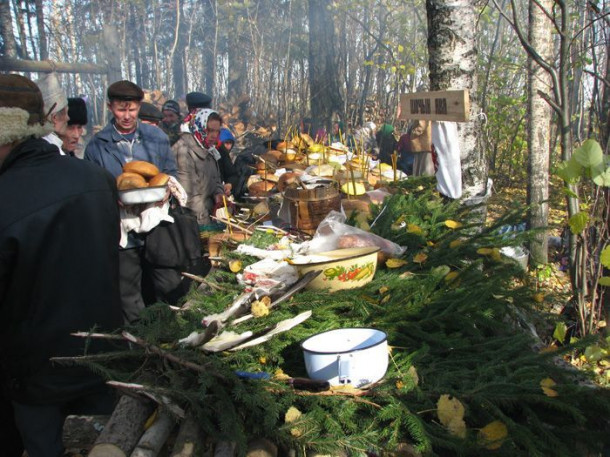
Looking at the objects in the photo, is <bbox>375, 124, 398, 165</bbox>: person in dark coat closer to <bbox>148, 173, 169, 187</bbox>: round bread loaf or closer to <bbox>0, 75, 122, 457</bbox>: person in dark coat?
<bbox>148, 173, 169, 187</bbox>: round bread loaf

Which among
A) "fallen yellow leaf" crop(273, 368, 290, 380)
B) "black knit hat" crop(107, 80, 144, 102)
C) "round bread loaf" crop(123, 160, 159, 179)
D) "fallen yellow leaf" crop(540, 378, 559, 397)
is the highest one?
"black knit hat" crop(107, 80, 144, 102)

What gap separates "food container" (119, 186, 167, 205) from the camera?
3.64m

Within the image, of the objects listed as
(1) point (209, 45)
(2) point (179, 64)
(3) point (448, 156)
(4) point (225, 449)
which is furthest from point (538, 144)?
(2) point (179, 64)

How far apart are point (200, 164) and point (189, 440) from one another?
4.45 metres

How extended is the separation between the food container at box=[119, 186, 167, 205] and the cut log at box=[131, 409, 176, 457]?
91.7 inches

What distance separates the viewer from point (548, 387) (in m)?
1.64

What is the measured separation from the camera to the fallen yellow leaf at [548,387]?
5.33ft

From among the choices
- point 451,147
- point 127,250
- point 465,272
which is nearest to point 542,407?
point 465,272

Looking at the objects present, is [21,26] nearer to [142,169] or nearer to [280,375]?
[142,169]

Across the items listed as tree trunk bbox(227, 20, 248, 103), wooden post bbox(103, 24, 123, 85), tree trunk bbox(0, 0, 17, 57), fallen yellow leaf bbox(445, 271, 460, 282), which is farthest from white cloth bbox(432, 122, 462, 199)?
tree trunk bbox(227, 20, 248, 103)

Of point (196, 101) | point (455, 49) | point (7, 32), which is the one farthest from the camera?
point (7, 32)

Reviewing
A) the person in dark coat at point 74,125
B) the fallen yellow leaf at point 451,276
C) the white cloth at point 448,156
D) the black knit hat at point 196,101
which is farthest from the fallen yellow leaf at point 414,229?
the black knit hat at point 196,101

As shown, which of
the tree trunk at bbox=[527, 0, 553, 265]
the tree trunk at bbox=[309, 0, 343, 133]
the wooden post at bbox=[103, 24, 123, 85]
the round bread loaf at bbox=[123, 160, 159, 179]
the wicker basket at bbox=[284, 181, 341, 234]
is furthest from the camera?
the wooden post at bbox=[103, 24, 123, 85]

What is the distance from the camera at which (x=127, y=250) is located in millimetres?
4129
